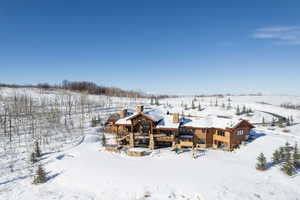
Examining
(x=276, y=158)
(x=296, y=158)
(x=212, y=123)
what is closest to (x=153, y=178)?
(x=276, y=158)

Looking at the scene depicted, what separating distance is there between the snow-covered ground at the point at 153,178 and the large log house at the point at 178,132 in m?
2.12

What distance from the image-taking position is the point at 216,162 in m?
19.3

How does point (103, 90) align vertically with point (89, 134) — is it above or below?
above

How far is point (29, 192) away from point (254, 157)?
22.7 metres

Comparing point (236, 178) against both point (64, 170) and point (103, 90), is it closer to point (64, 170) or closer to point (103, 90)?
point (64, 170)

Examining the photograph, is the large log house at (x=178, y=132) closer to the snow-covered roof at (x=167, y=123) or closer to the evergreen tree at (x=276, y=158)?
the snow-covered roof at (x=167, y=123)

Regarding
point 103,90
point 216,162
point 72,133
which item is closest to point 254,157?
point 216,162

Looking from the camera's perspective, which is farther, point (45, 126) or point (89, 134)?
point (45, 126)

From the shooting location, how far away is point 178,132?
2550cm

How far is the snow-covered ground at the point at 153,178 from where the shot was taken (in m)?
14.0

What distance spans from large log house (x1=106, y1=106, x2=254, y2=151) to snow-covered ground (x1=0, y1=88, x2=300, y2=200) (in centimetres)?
212

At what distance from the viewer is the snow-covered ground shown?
14.0 m

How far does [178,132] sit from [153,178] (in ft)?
34.3

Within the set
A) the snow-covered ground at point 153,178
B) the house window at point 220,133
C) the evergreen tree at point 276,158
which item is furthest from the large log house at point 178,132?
the evergreen tree at point 276,158
